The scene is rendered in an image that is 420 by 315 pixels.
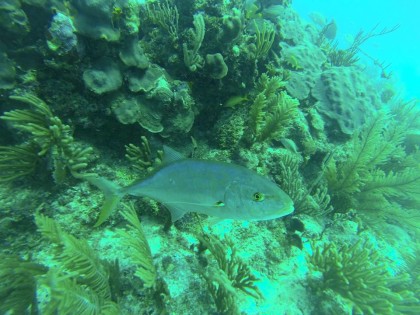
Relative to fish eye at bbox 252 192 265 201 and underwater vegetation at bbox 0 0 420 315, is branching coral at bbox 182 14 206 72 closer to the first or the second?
underwater vegetation at bbox 0 0 420 315

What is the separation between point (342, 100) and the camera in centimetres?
655

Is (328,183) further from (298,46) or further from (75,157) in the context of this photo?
(298,46)

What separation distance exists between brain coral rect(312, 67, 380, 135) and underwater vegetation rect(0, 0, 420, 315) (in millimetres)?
1084

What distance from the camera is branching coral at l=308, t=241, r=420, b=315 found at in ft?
11.7

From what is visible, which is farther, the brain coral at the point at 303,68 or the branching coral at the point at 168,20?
the brain coral at the point at 303,68

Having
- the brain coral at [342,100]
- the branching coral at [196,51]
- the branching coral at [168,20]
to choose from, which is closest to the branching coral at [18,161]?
the branching coral at [196,51]

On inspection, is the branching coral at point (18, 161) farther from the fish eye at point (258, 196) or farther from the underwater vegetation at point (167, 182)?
the fish eye at point (258, 196)

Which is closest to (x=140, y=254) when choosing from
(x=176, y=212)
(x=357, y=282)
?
(x=176, y=212)

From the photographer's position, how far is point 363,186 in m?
5.36

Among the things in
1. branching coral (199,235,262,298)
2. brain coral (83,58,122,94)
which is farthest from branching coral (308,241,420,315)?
brain coral (83,58,122,94)

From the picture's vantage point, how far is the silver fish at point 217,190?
222 centimetres

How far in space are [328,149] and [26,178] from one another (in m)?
5.54

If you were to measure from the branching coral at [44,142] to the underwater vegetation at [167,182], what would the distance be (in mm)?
17

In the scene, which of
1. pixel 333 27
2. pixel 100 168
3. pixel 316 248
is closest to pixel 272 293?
pixel 316 248
